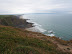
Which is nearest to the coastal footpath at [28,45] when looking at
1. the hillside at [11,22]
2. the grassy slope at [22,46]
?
the grassy slope at [22,46]

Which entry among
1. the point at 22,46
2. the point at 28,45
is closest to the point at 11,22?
the point at 28,45

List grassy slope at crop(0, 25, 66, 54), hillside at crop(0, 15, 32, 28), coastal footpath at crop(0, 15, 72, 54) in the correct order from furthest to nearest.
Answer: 1. hillside at crop(0, 15, 32, 28)
2. coastal footpath at crop(0, 15, 72, 54)
3. grassy slope at crop(0, 25, 66, 54)

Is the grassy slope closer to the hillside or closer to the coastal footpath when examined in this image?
the coastal footpath

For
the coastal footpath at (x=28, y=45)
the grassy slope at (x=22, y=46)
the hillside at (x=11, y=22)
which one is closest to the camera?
the grassy slope at (x=22, y=46)

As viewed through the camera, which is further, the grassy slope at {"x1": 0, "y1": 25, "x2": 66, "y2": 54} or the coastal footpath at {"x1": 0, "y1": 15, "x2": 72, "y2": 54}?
the coastal footpath at {"x1": 0, "y1": 15, "x2": 72, "y2": 54}

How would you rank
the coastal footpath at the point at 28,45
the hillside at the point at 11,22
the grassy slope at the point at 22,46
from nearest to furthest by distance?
the grassy slope at the point at 22,46
the coastal footpath at the point at 28,45
the hillside at the point at 11,22

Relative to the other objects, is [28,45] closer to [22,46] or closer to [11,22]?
[22,46]

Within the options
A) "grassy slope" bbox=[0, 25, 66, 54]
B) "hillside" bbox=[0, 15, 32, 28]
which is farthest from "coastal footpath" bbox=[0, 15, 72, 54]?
"hillside" bbox=[0, 15, 32, 28]

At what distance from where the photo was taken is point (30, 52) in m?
5.57

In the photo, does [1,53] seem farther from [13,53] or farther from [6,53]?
[13,53]

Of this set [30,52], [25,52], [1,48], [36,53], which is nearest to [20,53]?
[25,52]

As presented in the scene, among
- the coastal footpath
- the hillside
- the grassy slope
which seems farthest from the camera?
the hillside

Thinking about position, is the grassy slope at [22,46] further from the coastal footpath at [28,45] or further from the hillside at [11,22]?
the hillside at [11,22]

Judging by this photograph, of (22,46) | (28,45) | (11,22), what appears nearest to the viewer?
(22,46)
